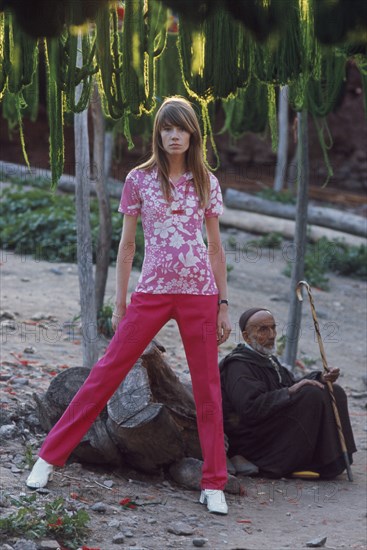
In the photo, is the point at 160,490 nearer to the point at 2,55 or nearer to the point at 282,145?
the point at 2,55

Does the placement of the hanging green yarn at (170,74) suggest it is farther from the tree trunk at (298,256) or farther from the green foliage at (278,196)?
the green foliage at (278,196)

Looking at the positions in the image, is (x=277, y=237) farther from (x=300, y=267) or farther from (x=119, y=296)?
(x=119, y=296)

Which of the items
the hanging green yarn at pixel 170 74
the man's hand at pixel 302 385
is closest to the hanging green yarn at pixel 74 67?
the man's hand at pixel 302 385

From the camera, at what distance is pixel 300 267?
302 inches

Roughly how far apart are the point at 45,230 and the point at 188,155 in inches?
282

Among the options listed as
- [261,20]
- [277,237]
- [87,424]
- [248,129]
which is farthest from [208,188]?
[277,237]

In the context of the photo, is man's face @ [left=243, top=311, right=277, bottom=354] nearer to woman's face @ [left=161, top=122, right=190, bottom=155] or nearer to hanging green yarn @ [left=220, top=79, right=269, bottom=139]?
woman's face @ [left=161, top=122, right=190, bottom=155]

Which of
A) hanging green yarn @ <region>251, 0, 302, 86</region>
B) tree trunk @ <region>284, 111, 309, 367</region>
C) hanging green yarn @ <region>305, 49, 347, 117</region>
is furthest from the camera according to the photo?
tree trunk @ <region>284, 111, 309, 367</region>

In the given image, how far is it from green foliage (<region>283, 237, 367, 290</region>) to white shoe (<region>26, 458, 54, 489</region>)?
737 centimetres

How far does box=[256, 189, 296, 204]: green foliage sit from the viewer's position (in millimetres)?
15797

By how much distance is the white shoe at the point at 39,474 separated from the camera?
4.70 metres

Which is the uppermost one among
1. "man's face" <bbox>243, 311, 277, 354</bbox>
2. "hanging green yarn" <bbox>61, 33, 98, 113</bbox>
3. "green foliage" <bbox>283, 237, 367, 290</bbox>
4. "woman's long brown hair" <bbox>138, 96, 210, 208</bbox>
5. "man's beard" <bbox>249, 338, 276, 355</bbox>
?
"hanging green yarn" <bbox>61, 33, 98, 113</bbox>

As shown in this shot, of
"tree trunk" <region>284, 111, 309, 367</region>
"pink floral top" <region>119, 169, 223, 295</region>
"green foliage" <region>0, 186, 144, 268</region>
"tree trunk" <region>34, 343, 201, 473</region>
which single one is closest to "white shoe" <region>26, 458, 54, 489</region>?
"tree trunk" <region>34, 343, 201, 473</region>

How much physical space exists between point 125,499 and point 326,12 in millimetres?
2937
